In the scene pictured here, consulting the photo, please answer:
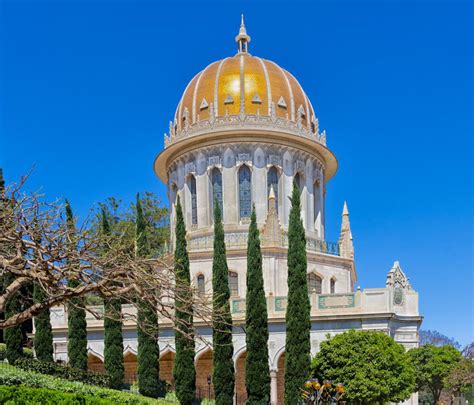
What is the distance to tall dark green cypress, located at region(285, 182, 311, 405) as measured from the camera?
2908 cm

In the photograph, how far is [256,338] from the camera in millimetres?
29969

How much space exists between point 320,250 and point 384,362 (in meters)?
12.8

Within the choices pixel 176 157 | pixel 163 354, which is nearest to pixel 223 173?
pixel 176 157

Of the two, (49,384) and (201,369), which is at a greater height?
(201,369)

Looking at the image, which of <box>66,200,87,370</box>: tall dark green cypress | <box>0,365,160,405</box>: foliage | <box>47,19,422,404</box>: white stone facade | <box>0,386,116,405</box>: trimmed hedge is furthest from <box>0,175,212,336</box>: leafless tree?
<box>47,19,422,404</box>: white stone facade

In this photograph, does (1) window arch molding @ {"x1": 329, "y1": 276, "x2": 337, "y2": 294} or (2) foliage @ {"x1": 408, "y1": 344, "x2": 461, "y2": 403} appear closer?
(2) foliage @ {"x1": 408, "y1": 344, "x2": 461, "y2": 403}

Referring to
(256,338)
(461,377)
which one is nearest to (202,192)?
(256,338)

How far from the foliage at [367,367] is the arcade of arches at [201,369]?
17.2 feet

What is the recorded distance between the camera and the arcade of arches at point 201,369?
34.7 meters

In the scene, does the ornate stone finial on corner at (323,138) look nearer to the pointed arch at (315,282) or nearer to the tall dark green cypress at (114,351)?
the pointed arch at (315,282)

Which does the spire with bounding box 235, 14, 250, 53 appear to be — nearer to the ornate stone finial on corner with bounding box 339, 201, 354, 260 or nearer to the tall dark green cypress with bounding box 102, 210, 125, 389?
the ornate stone finial on corner with bounding box 339, 201, 354, 260

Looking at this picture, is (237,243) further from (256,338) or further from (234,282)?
(256,338)

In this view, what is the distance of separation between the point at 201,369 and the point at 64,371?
8.12 m

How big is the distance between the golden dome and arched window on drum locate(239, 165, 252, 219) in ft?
10.2
